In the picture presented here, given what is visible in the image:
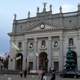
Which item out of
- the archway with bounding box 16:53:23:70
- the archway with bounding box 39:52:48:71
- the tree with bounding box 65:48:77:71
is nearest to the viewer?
the tree with bounding box 65:48:77:71

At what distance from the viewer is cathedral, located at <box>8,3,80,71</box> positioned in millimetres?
48938

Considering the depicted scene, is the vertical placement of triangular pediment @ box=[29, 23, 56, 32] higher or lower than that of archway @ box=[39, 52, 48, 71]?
higher

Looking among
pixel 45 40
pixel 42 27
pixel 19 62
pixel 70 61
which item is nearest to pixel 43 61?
pixel 45 40

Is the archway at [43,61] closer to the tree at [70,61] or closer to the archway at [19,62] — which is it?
the archway at [19,62]

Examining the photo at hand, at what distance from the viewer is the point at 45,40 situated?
171 feet

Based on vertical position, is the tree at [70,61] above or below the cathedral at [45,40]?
below

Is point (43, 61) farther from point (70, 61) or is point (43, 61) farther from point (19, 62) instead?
point (70, 61)

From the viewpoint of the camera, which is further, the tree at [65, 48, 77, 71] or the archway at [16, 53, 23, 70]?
the archway at [16, 53, 23, 70]

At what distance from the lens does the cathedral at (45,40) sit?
4894cm

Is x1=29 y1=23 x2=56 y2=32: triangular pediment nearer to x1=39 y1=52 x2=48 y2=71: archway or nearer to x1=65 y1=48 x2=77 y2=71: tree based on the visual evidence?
x1=39 y1=52 x2=48 y2=71: archway

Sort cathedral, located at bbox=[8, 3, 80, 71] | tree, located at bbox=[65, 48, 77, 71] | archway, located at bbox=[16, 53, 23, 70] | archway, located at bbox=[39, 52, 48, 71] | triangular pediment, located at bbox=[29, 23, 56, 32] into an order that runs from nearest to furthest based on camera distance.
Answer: tree, located at bbox=[65, 48, 77, 71] < cathedral, located at bbox=[8, 3, 80, 71] < triangular pediment, located at bbox=[29, 23, 56, 32] < archway, located at bbox=[39, 52, 48, 71] < archway, located at bbox=[16, 53, 23, 70]

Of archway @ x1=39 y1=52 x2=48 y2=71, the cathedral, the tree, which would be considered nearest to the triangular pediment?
the cathedral

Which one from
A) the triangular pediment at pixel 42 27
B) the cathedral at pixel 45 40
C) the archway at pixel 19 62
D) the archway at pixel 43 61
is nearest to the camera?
the cathedral at pixel 45 40

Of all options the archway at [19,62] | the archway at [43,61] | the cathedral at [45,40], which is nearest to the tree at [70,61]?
the cathedral at [45,40]
